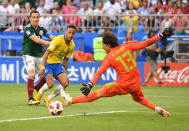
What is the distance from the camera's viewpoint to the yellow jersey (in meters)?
12.6

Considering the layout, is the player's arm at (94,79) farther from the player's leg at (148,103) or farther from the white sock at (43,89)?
the white sock at (43,89)

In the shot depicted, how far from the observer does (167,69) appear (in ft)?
64.7

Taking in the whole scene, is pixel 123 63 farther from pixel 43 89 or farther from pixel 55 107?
pixel 43 89

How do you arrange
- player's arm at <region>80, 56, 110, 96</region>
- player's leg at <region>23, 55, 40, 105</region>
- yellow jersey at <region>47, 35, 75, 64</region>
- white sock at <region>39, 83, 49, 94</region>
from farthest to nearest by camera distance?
player's leg at <region>23, 55, 40, 105</region>
white sock at <region>39, 83, 49, 94</region>
yellow jersey at <region>47, 35, 75, 64</region>
player's arm at <region>80, 56, 110, 96</region>

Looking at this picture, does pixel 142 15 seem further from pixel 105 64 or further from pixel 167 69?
pixel 105 64

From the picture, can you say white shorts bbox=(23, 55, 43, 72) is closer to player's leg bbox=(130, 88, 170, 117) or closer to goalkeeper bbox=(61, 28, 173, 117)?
goalkeeper bbox=(61, 28, 173, 117)

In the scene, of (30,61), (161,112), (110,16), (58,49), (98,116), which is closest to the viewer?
(161,112)

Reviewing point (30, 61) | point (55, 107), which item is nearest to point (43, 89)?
point (30, 61)

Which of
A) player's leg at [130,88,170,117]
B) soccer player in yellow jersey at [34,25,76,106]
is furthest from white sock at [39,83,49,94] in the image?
player's leg at [130,88,170,117]

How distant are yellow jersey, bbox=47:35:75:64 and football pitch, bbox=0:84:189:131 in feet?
3.99

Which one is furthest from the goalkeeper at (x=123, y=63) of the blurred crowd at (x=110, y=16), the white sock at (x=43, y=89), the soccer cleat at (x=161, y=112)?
the blurred crowd at (x=110, y=16)

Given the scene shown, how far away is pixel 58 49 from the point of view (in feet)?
41.8

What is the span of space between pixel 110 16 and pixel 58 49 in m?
9.82

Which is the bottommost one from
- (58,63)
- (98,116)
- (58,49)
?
(98,116)
